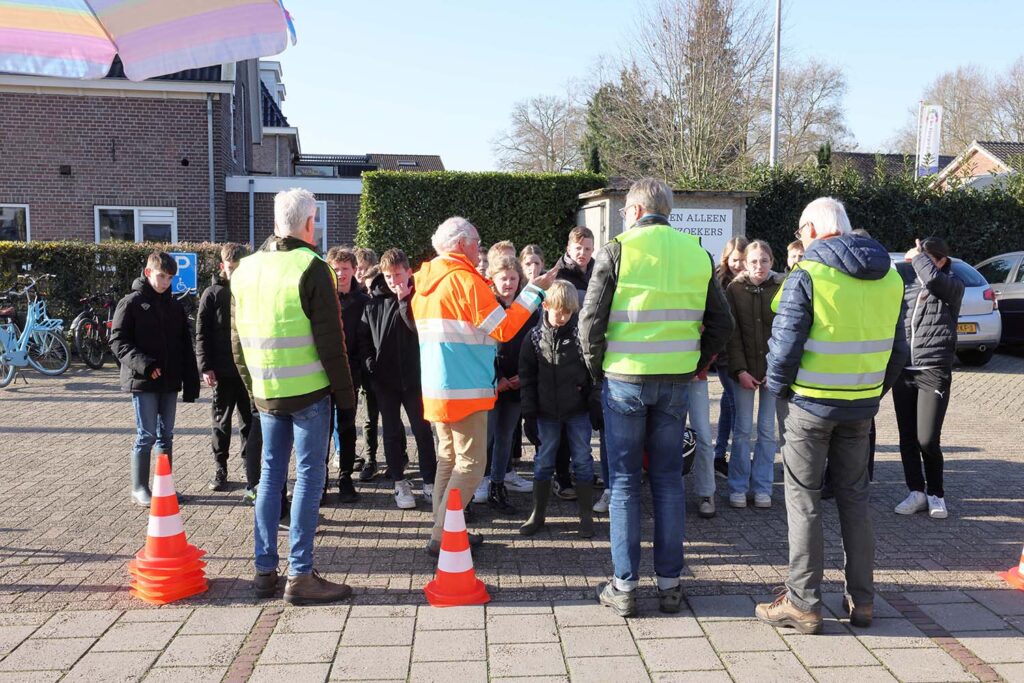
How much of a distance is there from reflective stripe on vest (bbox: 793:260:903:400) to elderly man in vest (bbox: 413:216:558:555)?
144cm

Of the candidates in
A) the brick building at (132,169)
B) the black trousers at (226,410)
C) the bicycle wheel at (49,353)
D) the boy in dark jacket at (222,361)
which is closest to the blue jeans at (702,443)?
the boy in dark jacket at (222,361)

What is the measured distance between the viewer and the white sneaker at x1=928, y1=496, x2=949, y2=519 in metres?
5.59

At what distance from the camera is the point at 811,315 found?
12.7 feet

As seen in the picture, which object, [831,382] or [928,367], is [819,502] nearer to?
[831,382]

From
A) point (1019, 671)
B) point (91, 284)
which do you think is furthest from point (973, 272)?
point (91, 284)

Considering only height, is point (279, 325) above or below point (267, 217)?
below

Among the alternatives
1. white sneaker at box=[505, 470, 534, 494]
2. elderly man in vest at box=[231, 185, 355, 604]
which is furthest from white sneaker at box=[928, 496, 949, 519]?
elderly man in vest at box=[231, 185, 355, 604]

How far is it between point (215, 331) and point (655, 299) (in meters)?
3.45

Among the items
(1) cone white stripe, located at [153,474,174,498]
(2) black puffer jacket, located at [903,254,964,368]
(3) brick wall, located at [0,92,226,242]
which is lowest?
(1) cone white stripe, located at [153,474,174,498]

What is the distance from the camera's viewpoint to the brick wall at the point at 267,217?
18.5m

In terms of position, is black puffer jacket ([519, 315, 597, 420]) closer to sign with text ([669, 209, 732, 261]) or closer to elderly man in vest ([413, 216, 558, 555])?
elderly man in vest ([413, 216, 558, 555])

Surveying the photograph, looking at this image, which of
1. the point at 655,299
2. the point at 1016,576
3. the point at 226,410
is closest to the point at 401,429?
the point at 226,410

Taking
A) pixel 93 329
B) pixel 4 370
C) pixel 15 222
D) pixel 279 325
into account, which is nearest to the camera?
pixel 279 325

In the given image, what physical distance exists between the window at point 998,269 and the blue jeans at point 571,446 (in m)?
11.6
